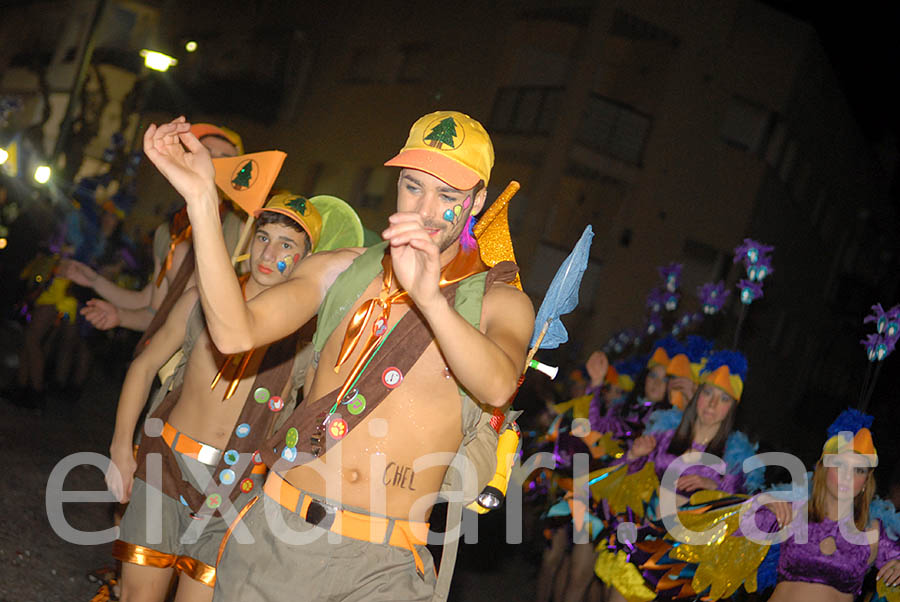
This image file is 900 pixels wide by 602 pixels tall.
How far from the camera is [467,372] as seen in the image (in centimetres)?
214

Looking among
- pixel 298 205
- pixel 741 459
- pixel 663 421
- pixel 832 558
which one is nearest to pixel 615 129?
pixel 663 421

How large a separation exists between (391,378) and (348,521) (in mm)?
444

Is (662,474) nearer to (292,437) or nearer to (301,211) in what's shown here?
(301,211)

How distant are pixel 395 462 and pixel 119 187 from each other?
10502 millimetres

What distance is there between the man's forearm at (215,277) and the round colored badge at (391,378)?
48 centimetres

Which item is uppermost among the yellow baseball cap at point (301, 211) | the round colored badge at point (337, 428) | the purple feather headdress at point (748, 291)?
the purple feather headdress at point (748, 291)

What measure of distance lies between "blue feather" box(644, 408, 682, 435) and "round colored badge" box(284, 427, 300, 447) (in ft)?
15.1

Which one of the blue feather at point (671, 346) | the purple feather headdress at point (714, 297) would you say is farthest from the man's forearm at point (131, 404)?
the purple feather headdress at point (714, 297)

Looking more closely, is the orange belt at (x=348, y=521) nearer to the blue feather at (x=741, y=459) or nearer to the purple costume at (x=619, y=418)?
the blue feather at (x=741, y=459)

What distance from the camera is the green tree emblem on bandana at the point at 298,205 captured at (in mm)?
4191

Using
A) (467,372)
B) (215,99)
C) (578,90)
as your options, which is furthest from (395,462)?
(215,99)

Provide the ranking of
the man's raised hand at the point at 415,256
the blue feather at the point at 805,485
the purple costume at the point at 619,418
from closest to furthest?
1. the man's raised hand at the point at 415,256
2. the blue feather at the point at 805,485
3. the purple costume at the point at 619,418

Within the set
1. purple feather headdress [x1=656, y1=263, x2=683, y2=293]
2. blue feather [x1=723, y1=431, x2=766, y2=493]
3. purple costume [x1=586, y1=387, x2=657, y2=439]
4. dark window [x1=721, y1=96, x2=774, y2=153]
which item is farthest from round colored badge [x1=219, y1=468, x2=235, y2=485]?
dark window [x1=721, y1=96, x2=774, y2=153]

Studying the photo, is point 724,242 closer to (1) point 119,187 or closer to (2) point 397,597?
(1) point 119,187
